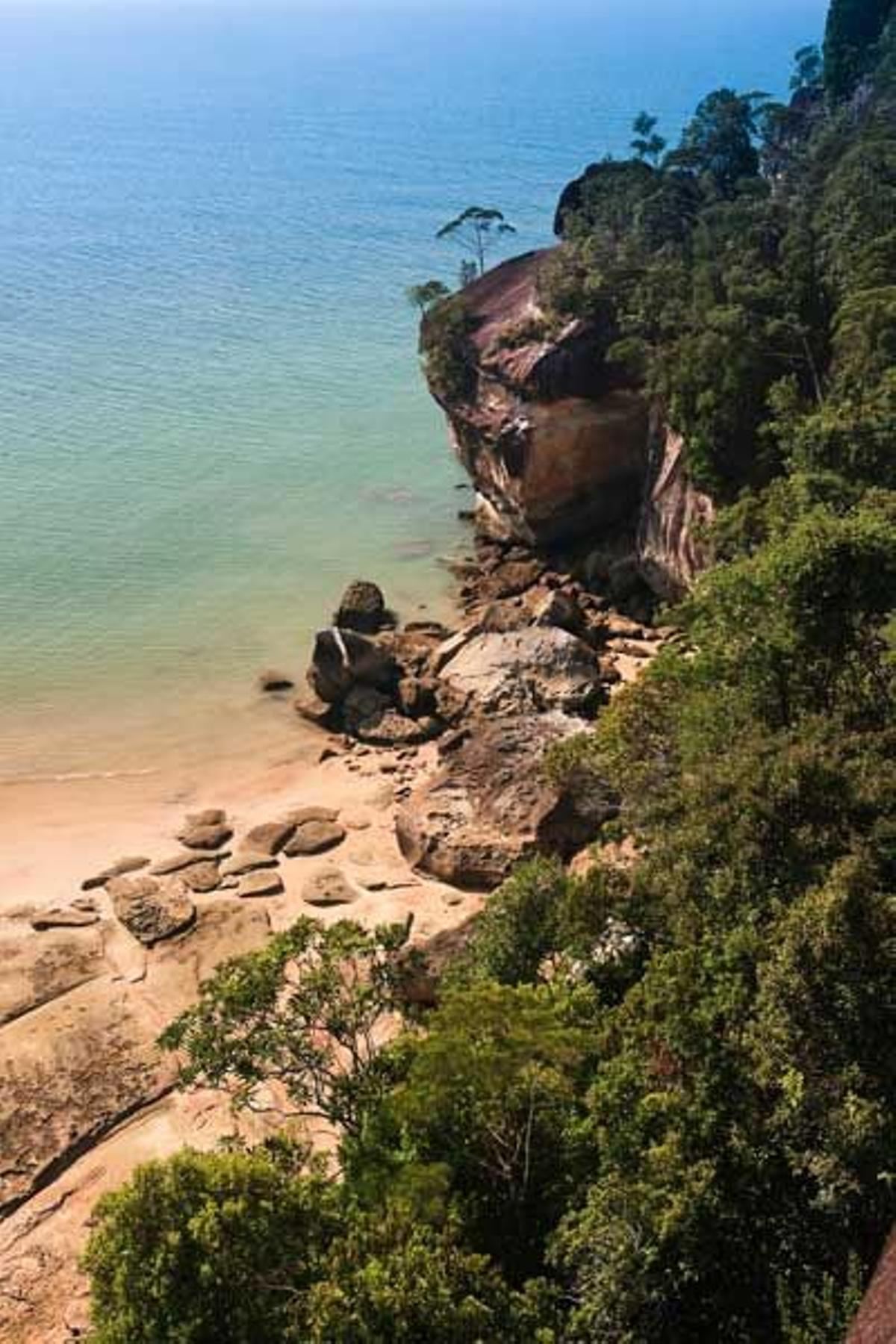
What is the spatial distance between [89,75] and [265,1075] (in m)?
172

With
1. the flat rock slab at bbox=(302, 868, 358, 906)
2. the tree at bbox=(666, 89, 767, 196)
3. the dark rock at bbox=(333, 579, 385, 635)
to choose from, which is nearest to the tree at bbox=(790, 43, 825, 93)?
the tree at bbox=(666, 89, 767, 196)

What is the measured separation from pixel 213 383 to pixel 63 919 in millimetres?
34541

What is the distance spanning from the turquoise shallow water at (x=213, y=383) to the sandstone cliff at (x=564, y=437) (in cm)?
395

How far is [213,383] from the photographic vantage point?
175 feet

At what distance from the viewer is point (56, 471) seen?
45.8 metres

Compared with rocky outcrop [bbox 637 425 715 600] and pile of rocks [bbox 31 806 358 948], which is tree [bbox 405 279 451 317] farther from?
pile of rocks [bbox 31 806 358 948]

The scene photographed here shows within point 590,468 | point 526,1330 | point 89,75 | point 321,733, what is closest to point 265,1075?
point 526,1330

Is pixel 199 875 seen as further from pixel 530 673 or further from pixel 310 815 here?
pixel 530 673

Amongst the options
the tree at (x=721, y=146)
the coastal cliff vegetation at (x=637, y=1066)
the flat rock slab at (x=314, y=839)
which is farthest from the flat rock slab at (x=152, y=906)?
the tree at (x=721, y=146)

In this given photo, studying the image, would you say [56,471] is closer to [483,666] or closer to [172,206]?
[483,666]

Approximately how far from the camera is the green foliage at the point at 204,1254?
430 inches

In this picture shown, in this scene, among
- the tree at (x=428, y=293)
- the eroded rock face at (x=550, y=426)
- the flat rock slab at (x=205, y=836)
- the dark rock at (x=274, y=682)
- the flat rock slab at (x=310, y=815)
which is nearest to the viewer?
the flat rock slab at (x=205, y=836)

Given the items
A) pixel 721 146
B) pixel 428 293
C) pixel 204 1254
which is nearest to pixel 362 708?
pixel 428 293

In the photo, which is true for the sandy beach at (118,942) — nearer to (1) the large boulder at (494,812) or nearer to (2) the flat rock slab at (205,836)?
(2) the flat rock slab at (205,836)
